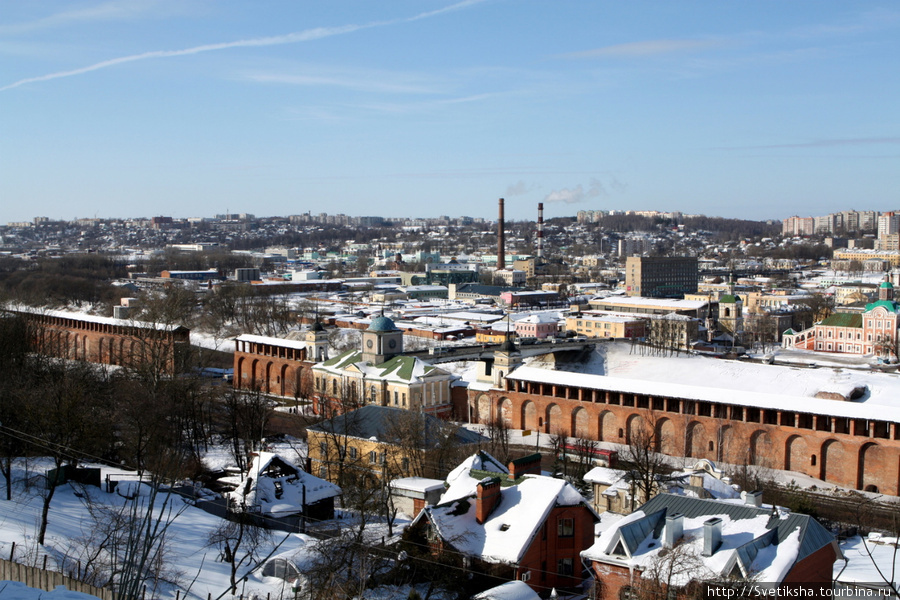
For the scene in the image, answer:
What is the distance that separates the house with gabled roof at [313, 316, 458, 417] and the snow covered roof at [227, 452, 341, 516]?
15.8m

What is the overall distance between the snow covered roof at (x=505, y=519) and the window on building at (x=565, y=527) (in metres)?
0.34

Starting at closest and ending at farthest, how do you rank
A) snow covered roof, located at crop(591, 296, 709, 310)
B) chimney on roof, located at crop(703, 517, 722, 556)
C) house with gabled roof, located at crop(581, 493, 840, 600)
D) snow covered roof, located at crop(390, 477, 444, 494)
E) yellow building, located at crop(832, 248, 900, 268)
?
house with gabled roof, located at crop(581, 493, 840, 600) < chimney on roof, located at crop(703, 517, 722, 556) < snow covered roof, located at crop(390, 477, 444, 494) < snow covered roof, located at crop(591, 296, 709, 310) < yellow building, located at crop(832, 248, 900, 268)

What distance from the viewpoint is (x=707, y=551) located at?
15328mm

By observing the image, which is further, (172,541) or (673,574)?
(172,541)

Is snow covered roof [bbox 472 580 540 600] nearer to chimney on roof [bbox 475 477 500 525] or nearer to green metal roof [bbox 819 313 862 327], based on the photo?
chimney on roof [bbox 475 477 500 525]

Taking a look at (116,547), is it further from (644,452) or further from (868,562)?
(644,452)

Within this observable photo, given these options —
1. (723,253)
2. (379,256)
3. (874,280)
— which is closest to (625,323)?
(874,280)

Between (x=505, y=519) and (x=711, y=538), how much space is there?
4316 millimetres

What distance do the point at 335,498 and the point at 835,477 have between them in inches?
743

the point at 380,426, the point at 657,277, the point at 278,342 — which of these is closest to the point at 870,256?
the point at 657,277

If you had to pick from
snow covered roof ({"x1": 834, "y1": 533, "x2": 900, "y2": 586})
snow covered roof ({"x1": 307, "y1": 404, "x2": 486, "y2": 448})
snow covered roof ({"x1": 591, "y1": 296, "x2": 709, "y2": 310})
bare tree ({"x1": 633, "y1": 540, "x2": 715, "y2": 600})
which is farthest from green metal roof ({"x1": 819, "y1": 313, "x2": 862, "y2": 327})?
bare tree ({"x1": 633, "y1": 540, "x2": 715, "y2": 600})

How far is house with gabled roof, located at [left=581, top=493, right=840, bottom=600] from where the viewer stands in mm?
14734

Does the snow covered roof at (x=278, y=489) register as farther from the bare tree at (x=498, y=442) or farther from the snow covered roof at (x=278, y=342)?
the snow covered roof at (x=278, y=342)

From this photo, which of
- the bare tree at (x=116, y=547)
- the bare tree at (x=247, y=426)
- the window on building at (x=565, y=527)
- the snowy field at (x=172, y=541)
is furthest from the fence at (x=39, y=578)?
the bare tree at (x=247, y=426)
